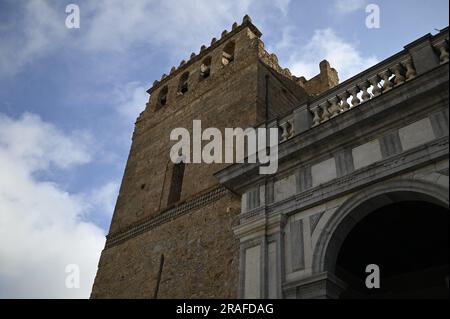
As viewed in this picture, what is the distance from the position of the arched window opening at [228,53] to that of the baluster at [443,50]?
709cm

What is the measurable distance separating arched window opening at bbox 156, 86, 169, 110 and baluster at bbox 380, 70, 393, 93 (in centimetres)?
824

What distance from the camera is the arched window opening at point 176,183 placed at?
10414 millimetres

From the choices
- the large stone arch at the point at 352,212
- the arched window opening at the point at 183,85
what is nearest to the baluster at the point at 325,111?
the large stone arch at the point at 352,212

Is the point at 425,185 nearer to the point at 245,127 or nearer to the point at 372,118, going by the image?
the point at 372,118

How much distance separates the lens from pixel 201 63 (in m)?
13.7

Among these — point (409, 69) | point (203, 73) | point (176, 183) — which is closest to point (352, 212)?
point (409, 69)

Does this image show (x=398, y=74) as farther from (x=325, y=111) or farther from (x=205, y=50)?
(x=205, y=50)

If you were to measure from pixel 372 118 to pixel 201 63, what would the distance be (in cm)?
816

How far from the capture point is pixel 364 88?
7066 millimetres

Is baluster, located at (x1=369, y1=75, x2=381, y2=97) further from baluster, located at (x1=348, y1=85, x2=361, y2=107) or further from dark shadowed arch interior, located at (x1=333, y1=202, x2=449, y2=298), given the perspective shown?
dark shadowed arch interior, located at (x1=333, y1=202, x2=449, y2=298)

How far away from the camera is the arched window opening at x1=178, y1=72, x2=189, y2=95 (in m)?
13.6

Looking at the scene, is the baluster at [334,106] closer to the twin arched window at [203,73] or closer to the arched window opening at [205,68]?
the twin arched window at [203,73]

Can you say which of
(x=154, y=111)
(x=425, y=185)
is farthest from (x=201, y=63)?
(x=425, y=185)

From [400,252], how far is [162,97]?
358 inches
